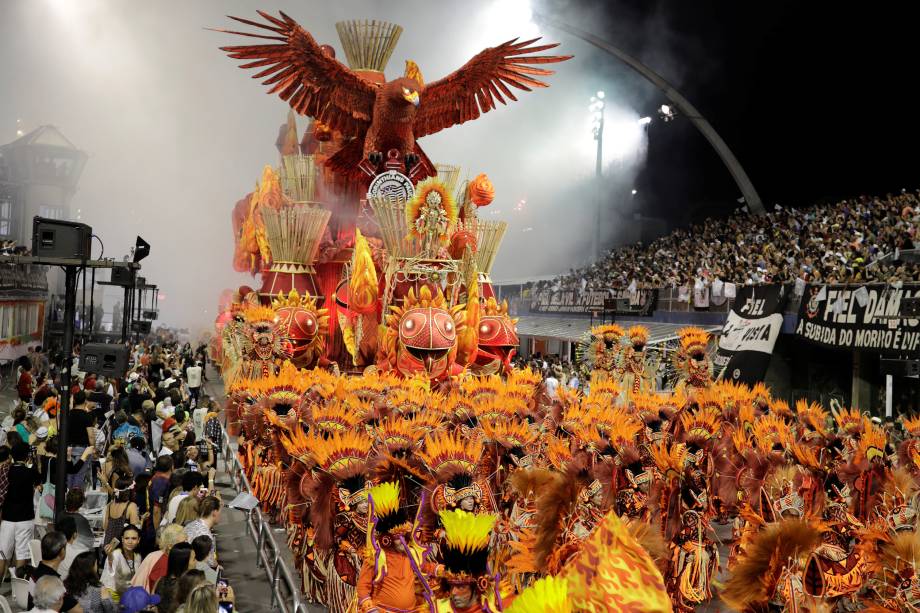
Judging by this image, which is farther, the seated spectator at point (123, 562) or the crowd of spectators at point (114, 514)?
the seated spectator at point (123, 562)

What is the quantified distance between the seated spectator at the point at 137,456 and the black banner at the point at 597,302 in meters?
10.4

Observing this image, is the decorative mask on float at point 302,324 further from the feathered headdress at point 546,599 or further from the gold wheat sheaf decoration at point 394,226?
the feathered headdress at point 546,599

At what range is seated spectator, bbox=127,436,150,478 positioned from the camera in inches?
277

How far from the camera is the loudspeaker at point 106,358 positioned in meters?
6.79

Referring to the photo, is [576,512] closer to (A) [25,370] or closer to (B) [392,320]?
(B) [392,320]

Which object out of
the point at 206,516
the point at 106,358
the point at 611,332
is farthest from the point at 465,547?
the point at 611,332

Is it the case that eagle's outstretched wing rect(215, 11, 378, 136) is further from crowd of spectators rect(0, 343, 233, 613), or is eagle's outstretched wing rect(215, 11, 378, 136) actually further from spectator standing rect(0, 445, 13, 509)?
spectator standing rect(0, 445, 13, 509)

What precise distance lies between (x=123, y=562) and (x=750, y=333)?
41.2 feet

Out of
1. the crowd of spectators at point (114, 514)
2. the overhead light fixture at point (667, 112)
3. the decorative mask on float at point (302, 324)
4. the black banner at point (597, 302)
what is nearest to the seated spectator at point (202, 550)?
the crowd of spectators at point (114, 514)

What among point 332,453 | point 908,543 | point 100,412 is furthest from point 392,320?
point 908,543

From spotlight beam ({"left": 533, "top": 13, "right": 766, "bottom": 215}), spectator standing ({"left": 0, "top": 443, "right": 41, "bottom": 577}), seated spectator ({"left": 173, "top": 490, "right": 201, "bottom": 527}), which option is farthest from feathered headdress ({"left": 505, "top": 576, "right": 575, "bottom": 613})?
spotlight beam ({"left": 533, "top": 13, "right": 766, "bottom": 215})

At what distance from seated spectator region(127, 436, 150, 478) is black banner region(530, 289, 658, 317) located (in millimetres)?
10364

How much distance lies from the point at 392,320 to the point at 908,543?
27.4ft

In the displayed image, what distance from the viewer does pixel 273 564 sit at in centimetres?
739
